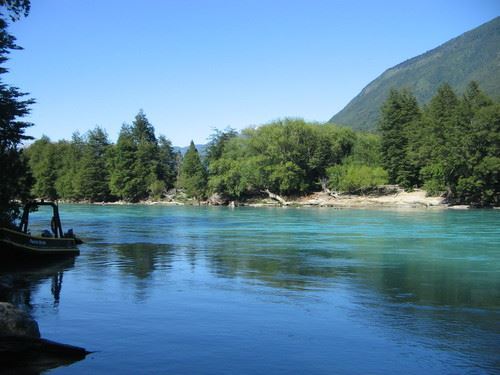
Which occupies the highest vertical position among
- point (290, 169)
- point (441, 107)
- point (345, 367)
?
point (441, 107)

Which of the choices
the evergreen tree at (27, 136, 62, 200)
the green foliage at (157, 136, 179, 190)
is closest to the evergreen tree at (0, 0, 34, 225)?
the green foliage at (157, 136, 179, 190)

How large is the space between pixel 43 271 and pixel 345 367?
15.9 metres

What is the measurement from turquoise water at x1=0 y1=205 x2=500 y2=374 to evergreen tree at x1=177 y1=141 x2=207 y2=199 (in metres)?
87.0

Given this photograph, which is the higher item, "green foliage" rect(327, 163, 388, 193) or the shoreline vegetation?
"green foliage" rect(327, 163, 388, 193)

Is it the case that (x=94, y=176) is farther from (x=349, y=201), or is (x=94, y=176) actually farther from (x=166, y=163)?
(x=349, y=201)

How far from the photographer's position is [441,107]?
91.4 meters

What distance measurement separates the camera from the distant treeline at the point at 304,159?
80.6 m

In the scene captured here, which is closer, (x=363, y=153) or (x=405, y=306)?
(x=405, y=306)

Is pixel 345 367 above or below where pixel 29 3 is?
below

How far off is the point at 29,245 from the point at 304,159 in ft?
283

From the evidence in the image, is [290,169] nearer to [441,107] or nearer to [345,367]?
[441,107]

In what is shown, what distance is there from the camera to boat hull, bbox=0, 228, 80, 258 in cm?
2200

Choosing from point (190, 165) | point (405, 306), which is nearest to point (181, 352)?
point (405, 306)

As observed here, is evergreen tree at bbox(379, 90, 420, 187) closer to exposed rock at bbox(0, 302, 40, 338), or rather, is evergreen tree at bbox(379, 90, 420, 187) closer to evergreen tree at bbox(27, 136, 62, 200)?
evergreen tree at bbox(27, 136, 62, 200)
